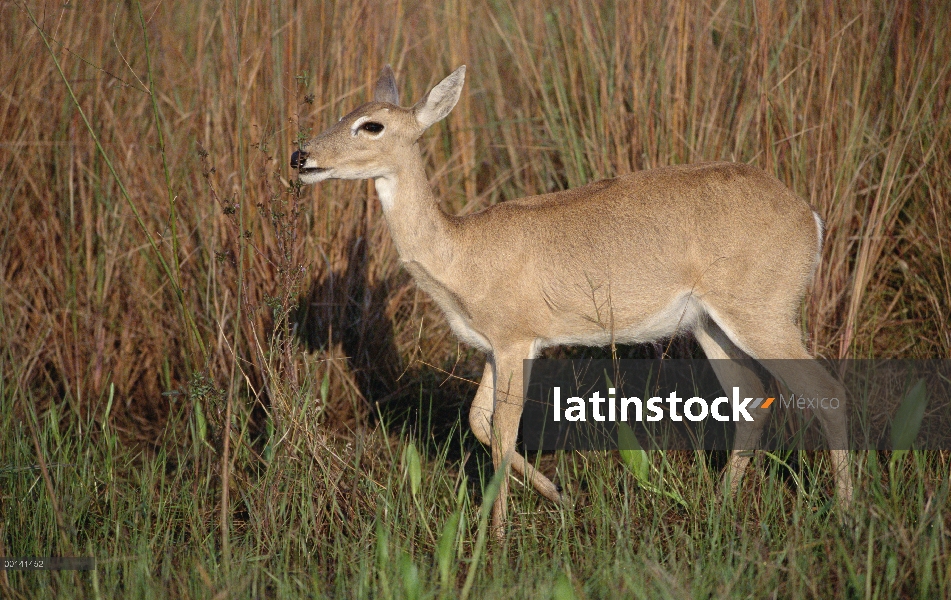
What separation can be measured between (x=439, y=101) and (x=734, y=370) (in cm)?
209

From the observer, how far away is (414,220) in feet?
15.2

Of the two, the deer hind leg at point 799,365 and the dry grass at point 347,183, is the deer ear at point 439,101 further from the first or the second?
the deer hind leg at point 799,365

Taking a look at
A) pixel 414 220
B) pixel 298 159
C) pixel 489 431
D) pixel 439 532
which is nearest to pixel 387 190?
pixel 414 220

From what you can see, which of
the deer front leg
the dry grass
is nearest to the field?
the dry grass

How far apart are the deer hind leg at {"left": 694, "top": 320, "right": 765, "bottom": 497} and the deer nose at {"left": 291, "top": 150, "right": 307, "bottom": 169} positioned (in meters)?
2.18

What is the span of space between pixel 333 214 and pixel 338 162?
4.32 feet

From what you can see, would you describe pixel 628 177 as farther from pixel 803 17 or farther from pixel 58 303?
pixel 58 303

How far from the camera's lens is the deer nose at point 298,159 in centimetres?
434

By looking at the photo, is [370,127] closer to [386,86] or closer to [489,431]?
[386,86]

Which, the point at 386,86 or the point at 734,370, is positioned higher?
the point at 386,86

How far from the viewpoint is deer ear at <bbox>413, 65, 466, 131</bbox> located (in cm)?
468

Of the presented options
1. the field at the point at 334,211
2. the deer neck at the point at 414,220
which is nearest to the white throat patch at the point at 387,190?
the deer neck at the point at 414,220

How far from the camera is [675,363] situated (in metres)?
5.61

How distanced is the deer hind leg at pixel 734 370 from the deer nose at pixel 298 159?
2.18m
